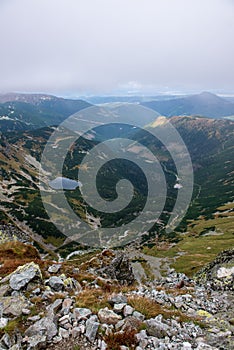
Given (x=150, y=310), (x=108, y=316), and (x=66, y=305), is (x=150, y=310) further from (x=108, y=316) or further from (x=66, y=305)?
(x=66, y=305)

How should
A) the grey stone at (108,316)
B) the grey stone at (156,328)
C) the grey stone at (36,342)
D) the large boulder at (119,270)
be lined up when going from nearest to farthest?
the grey stone at (36,342), the grey stone at (156,328), the grey stone at (108,316), the large boulder at (119,270)

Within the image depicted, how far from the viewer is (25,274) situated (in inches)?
770

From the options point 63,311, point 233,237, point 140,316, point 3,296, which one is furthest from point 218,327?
point 233,237

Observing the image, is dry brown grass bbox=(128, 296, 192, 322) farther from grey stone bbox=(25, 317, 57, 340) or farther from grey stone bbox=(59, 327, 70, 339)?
grey stone bbox=(25, 317, 57, 340)

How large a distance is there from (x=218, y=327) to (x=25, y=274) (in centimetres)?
1357

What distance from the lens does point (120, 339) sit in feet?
41.0

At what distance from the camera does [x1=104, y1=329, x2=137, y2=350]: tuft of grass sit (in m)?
12.2

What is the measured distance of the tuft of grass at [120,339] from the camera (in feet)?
39.9

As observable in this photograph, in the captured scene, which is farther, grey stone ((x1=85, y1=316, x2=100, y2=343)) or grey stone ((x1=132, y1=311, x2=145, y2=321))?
grey stone ((x1=132, y1=311, x2=145, y2=321))

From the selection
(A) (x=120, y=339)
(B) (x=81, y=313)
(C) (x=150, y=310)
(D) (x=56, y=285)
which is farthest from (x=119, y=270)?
(A) (x=120, y=339)

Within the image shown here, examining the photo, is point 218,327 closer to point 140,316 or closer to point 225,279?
point 140,316

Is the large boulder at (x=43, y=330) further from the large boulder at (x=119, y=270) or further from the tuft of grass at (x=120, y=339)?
the large boulder at (x=119, y=270)

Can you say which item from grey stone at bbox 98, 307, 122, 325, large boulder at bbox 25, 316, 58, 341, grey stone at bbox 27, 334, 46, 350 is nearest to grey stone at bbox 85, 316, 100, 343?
grey stone at bbox 98, 307, 122, 325

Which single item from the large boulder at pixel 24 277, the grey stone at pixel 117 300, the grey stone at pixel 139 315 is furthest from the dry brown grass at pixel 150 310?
the large boulder at pixel 24 277
